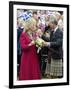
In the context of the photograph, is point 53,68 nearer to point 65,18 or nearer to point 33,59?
point 33,59

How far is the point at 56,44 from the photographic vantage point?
1869 millimetres

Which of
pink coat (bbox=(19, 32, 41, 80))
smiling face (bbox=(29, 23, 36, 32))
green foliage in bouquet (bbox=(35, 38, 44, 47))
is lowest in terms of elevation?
pink coat (bbox=(19, 32, 41, 80))

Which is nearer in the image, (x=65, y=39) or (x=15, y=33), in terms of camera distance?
(x=15, y=33)

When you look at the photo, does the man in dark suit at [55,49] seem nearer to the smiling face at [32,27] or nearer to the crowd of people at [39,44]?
the crowd of people at [39,44]

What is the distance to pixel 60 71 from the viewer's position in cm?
189

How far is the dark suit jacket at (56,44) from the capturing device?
1857 mm

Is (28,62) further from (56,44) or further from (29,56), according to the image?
(56,44)

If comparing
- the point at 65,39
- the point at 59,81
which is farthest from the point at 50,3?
the point at 59,81

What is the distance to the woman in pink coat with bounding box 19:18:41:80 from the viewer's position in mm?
1787

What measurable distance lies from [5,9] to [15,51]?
0.29 metres

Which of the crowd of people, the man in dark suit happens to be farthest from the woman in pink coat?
the man in dark suit

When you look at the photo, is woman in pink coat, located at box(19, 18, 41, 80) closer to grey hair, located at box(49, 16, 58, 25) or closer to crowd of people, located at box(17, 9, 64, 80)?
crowd of people, located at box(17, 9, 64, 80)

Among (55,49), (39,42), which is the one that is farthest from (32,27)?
(55,49)

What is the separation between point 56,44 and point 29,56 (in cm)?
21
